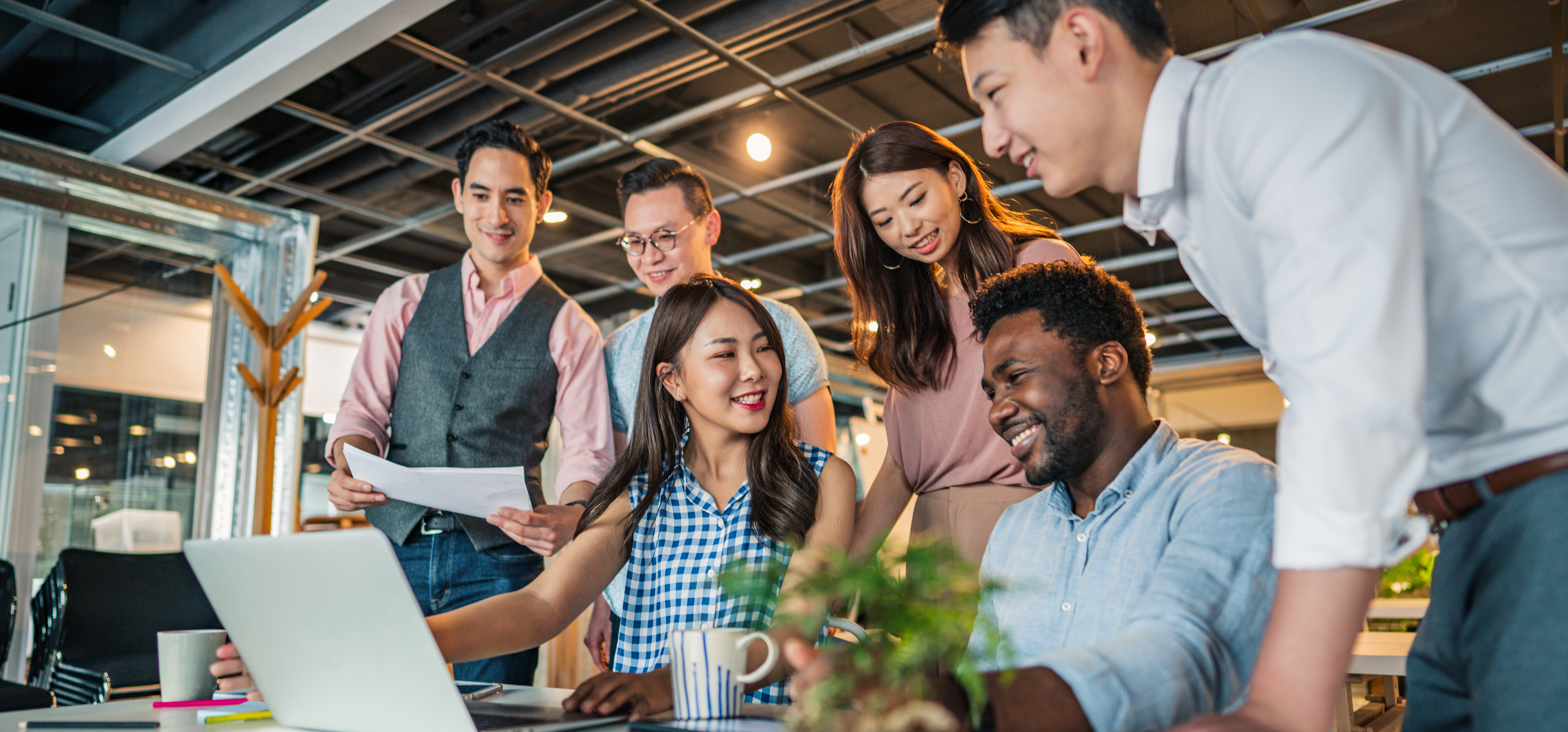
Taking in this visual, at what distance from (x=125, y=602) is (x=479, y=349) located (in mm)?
1399

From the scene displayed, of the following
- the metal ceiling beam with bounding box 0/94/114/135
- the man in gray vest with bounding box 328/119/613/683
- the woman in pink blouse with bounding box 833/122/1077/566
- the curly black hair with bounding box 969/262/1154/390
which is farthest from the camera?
the metal ceiling beam with bounding box 0/94/114/135

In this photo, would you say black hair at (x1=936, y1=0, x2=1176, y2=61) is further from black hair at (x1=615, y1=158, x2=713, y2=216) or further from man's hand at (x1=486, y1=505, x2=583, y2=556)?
black hair at (x1=615, y1=158, x2=713, y2=216)

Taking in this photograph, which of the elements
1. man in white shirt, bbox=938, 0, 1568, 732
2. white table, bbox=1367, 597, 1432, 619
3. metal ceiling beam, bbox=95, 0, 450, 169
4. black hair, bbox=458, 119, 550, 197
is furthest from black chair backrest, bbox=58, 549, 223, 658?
white table, bbox=1367, 597, 1432, 619

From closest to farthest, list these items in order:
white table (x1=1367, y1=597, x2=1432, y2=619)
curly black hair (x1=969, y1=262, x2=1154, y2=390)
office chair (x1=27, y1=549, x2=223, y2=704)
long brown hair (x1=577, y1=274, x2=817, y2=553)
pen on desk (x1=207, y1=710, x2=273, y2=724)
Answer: pen on desk (x1=207, y1=710, x2=273, y2=724) < curly black hair (x1=969, y1=262, x2=1154, y2=390) < long brown hair (x1=577, y1=274, x2=817, y2=553) < office chair (x1=27, y1=549, x2=223, y2=704) < white table (x1=1367, y1=597, x2=1432, y2=619)

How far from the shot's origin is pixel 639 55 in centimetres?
488

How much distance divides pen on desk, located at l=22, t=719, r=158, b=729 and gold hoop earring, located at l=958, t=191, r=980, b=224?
1.56 metres

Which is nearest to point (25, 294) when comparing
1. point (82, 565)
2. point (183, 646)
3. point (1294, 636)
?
point (82, 565)

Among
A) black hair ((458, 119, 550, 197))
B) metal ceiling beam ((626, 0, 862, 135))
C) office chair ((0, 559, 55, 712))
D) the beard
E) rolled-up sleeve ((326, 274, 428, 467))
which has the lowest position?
office chair ((0, 559, 55, 712))

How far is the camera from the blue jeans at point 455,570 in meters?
2.08

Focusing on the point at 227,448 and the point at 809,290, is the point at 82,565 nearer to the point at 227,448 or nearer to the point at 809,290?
the point at 227,448

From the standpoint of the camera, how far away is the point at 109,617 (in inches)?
107

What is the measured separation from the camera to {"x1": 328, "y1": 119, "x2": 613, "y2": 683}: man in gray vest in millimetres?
2102

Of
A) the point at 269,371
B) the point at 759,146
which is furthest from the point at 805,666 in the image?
the point at 759,146

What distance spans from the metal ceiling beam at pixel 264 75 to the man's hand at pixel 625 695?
324 cm
